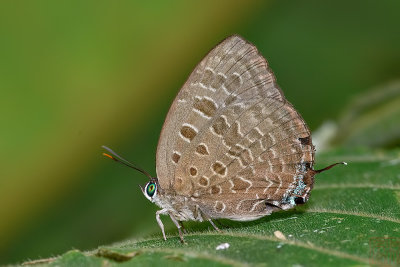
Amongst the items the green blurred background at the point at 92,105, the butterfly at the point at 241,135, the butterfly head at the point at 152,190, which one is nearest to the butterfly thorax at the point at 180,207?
the butterfly head at the point at 152,190

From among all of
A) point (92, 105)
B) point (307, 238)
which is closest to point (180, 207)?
point (307, 238)

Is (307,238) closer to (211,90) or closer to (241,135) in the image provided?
(241,135)

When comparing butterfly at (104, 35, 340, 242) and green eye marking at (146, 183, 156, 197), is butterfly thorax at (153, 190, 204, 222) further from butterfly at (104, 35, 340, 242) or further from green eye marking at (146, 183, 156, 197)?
butterfly at (104, 35, 340, 242)

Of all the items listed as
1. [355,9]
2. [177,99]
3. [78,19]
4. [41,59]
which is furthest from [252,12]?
[177,99]

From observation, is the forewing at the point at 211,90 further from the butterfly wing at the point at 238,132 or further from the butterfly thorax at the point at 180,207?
the butterfly thorax at the point at 180,207

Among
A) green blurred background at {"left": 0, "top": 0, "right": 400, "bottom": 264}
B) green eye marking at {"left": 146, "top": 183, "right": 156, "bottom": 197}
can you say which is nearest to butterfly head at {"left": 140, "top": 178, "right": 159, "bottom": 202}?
green eye marking at {"left": 146, "top": 183, "right": 156, "bottom": 197}
